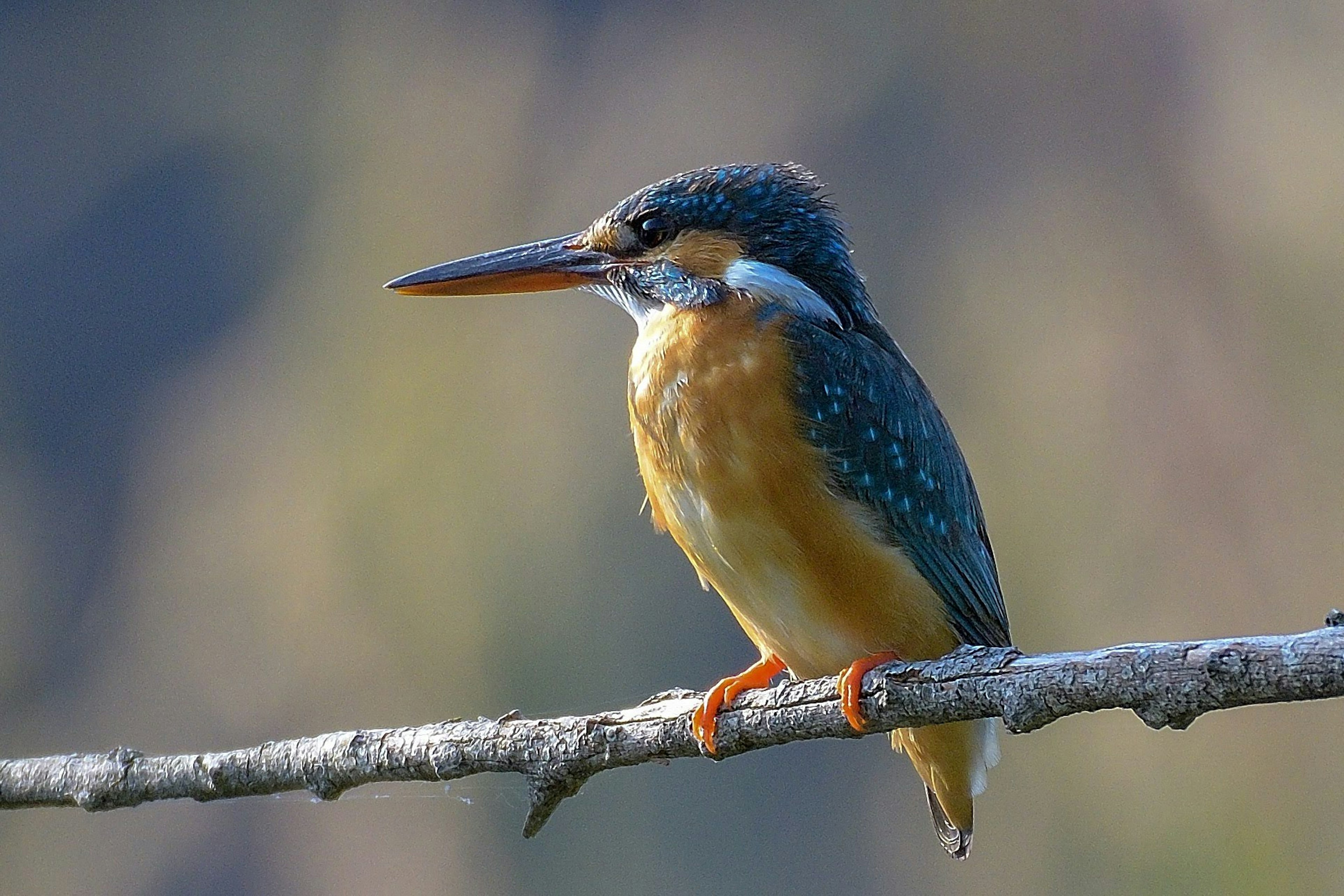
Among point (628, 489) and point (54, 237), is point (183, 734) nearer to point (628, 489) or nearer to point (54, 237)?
point (628, 489)

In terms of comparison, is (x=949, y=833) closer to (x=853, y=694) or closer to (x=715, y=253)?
(x=853, y=694)

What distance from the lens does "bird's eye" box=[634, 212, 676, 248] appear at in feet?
5.92

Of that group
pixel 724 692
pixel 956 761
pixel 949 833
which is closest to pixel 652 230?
pixel 724 692

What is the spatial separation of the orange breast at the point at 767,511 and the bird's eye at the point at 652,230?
0.18 metres

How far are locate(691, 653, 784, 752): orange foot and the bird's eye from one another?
0.59m

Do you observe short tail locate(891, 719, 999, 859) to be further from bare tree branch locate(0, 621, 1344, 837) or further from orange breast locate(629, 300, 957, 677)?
bare tree branch locate(0, 621, 1344, 837)

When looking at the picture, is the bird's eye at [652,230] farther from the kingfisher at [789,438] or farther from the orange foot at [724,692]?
the orange foot at [724,692]

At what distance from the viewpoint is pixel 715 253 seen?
5.82 ft

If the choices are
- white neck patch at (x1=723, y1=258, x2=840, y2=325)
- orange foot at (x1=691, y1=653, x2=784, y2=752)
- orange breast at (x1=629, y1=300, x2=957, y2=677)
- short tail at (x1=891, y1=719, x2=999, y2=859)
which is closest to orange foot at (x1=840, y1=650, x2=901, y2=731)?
orange foot at (x1=691, y1=653, x2=784, y2=752)

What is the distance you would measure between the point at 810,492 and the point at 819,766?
279 cm

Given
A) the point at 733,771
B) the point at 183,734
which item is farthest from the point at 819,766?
the point at 183,734

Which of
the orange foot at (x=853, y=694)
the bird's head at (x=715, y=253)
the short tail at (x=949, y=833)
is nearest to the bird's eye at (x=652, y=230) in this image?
the bird's head at (x=715, y=253)

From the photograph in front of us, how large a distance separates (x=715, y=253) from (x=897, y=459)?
0.38m

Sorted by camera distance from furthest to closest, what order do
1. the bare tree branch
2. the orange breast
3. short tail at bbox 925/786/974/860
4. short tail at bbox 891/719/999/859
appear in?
short tail at bbox 925/786/974/860 < short tail at bbox 891/719/999/859 < the orange breast < the bare tree branch
